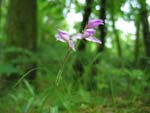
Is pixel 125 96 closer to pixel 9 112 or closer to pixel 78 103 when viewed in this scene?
pixel 78 103

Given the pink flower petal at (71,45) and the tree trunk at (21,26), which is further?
the tree trunk at (21,26)

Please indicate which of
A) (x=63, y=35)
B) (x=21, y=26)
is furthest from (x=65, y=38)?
(x=21, y=26)

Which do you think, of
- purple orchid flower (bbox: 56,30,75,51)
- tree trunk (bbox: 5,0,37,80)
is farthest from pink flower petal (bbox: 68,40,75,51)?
tree trunk (bbox: 5,0,37,80)

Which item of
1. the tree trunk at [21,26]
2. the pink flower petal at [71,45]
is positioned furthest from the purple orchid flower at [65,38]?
the tree trunk at [21,26]

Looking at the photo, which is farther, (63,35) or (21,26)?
(21,26)

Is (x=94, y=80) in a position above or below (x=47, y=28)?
below

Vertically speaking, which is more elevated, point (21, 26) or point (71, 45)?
point (21, 26)

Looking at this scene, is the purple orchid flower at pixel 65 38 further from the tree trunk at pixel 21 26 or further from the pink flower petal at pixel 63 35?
the tree trunk at pixel 21 26

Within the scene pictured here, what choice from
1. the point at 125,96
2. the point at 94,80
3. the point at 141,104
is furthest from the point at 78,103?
the point at 94,80

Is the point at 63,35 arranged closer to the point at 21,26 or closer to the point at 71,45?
the point at 71,45

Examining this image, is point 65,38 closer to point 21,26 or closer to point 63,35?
point 63,35

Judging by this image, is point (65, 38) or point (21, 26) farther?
point (21, 26)
